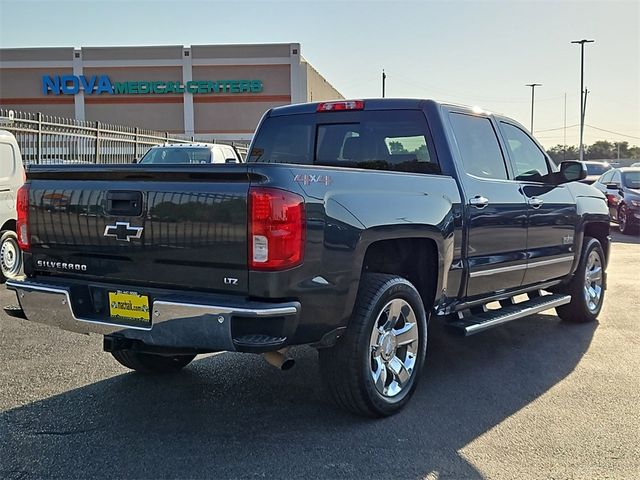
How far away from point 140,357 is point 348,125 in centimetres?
246

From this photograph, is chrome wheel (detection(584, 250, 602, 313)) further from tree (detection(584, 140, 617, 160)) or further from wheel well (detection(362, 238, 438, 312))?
tree (detection(584, 140, 617, 160))

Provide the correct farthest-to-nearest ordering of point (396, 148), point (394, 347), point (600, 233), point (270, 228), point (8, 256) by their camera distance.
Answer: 1. point (8, 256)
2. point (600, 233)
3. point (396, 148)
4. point (394, 347)
5. point (270, 228)

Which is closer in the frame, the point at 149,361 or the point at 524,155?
the point at 149,361

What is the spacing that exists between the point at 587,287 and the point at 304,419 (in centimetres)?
408

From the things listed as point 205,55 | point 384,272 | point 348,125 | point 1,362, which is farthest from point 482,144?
point 205,55

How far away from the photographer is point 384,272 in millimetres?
4699

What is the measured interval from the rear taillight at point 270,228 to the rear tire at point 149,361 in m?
1.61

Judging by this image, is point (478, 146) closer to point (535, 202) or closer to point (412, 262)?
point (535, 202)

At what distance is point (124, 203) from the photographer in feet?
12.6

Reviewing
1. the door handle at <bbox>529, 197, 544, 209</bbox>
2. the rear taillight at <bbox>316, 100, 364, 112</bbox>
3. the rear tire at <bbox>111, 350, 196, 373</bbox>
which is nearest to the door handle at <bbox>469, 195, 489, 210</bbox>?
the door handle at <bbox>529, 197, 544, 209</bbox>

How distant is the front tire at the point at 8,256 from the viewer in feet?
30.1

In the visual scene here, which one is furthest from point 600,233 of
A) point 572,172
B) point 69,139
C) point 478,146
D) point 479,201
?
point 69,139

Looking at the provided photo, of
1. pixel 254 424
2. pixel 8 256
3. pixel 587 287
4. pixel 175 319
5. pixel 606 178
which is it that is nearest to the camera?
pixel 175 319

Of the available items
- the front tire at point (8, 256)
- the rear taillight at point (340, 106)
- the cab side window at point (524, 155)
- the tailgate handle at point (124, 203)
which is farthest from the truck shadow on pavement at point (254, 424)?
the front tire at point (8, 256)
